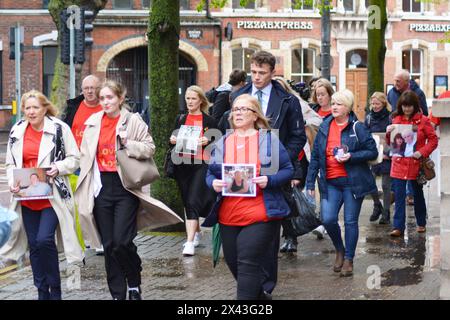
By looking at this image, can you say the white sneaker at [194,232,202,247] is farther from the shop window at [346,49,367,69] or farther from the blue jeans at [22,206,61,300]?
the shop window at [346,49,367,69]

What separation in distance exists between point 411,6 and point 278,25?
5.95 meters

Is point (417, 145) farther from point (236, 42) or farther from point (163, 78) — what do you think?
point (236, 42)

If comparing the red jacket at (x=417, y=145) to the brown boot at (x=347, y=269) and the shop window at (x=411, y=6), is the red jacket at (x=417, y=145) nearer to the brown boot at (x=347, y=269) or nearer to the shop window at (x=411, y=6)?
the brown boot at (x=347, y=269)

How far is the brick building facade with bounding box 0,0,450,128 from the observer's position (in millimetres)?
40375

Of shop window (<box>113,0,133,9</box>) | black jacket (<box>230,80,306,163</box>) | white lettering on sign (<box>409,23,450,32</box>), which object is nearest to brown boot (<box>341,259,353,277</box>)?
black jacket (<box>230,80,306,163</box>)

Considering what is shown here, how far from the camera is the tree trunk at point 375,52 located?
18.9m

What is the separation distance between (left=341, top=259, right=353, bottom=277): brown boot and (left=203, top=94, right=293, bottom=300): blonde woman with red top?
210 cm

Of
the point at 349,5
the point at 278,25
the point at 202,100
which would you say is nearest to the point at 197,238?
the point at 202,100

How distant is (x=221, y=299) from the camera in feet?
28.6

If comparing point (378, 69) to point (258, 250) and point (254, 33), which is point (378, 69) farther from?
point (254, 33)

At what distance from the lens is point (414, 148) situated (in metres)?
12.3

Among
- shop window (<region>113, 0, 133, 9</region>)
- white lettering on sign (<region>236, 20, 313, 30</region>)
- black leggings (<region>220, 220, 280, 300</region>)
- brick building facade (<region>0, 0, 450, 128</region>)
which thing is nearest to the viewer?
black leggings (<region>220, 220, 280, 300</region>)

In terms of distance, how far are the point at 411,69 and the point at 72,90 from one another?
26.6 metres
